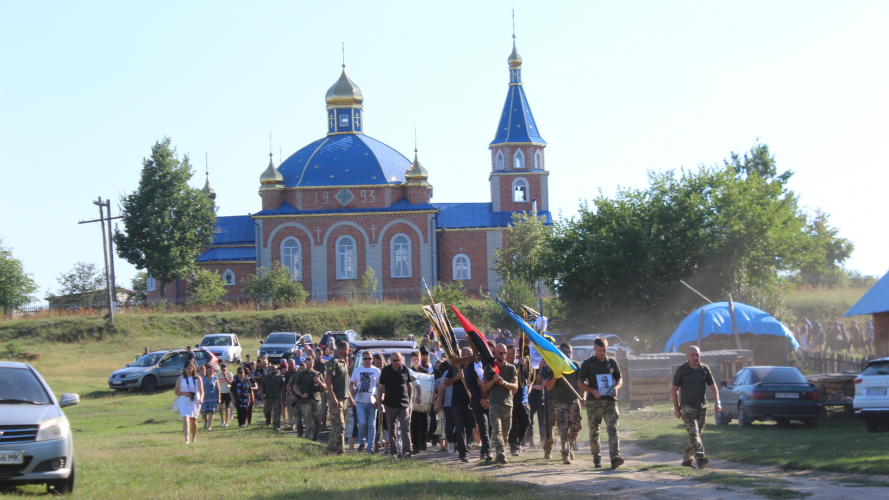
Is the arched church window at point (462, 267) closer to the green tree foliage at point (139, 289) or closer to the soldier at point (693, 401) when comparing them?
the green tree foliage at point (139, 289)

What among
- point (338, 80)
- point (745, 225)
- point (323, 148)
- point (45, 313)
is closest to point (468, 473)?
point (745, 225)

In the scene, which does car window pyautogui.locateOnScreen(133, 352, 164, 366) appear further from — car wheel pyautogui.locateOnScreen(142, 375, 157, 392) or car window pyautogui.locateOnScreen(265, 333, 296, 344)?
car window pyautogui.locateOnScreen(265, 333, 296, 344)

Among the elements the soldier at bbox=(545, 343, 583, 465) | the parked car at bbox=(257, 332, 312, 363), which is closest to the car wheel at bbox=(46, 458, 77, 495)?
the soldier at bbox=(545, 343, 583, 465)

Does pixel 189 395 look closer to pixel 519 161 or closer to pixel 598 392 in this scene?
pixel 598 392

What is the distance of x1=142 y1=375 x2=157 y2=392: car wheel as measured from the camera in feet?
106

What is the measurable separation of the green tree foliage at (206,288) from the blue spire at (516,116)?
68.9 feet

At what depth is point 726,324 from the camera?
2753 cm

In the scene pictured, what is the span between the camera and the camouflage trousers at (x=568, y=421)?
13.2m

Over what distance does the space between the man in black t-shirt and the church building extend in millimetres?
44496

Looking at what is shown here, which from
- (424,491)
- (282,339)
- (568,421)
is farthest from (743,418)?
(282,339)

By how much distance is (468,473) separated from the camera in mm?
11812

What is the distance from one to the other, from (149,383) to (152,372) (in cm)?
40

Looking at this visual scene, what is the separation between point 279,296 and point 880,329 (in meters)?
38.8

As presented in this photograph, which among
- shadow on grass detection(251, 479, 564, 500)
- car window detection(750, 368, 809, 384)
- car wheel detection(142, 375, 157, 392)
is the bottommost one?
car wheel detection(142, 375, 157, 392)
